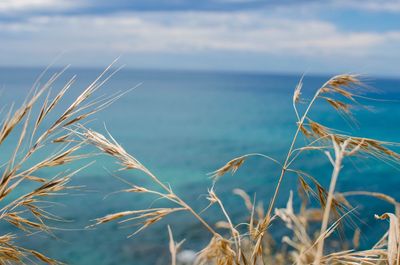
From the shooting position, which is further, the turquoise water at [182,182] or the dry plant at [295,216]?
the turquoise water at [182,182]

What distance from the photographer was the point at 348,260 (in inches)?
70.1

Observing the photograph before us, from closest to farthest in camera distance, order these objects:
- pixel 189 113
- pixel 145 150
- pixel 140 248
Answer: pixel 140 248 < pixel 145 150 < pixel 189 113

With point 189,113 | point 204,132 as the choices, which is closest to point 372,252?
point 204,132

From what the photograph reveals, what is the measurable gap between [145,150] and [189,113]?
30938 millimetres

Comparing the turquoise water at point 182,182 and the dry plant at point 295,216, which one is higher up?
the dry plant at point 295,216

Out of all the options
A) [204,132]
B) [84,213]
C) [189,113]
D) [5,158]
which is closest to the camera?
[84,213]

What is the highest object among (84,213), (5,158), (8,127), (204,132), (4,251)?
(8,127)

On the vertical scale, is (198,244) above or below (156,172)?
above

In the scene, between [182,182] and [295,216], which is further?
[182,182]

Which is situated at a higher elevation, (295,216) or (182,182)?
(295,216)

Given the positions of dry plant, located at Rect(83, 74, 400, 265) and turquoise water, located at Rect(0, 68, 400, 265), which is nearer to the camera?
dry plant, located at Rect(83, 74, 400, 265)

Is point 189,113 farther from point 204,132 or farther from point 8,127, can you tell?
point 8,127

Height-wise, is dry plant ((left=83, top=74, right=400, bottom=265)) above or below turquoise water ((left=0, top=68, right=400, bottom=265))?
above

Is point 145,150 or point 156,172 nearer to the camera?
point 156,172
